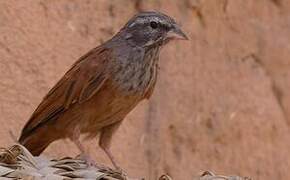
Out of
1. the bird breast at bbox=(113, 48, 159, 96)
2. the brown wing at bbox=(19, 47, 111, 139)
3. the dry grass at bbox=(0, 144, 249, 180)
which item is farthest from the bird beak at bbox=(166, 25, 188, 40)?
the dry grass at bbox=(0, 144, 249, 180)

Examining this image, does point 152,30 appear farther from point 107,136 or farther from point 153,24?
point 107,136

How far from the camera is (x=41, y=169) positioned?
5.04m

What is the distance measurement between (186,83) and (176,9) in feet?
1.44

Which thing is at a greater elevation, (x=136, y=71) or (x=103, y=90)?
(x=136, y=71)

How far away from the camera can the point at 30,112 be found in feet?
22.8

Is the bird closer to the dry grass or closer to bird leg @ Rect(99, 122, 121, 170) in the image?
bird leg @ Rect(99, 122, 121, 170)

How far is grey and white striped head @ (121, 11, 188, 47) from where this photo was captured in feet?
21.1

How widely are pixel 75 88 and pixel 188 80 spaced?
1426 mm

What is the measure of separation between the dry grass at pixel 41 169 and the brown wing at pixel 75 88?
3.48ft

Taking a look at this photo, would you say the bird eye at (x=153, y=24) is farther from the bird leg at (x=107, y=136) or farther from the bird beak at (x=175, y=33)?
the bird leg at (x=107, y=136)

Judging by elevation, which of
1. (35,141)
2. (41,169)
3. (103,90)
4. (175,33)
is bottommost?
(41,169)

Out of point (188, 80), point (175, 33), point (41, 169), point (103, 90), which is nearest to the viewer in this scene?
point (41, 169)

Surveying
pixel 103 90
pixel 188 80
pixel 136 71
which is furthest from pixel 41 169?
pixel 188 80

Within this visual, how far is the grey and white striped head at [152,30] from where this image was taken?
6.42 meters
